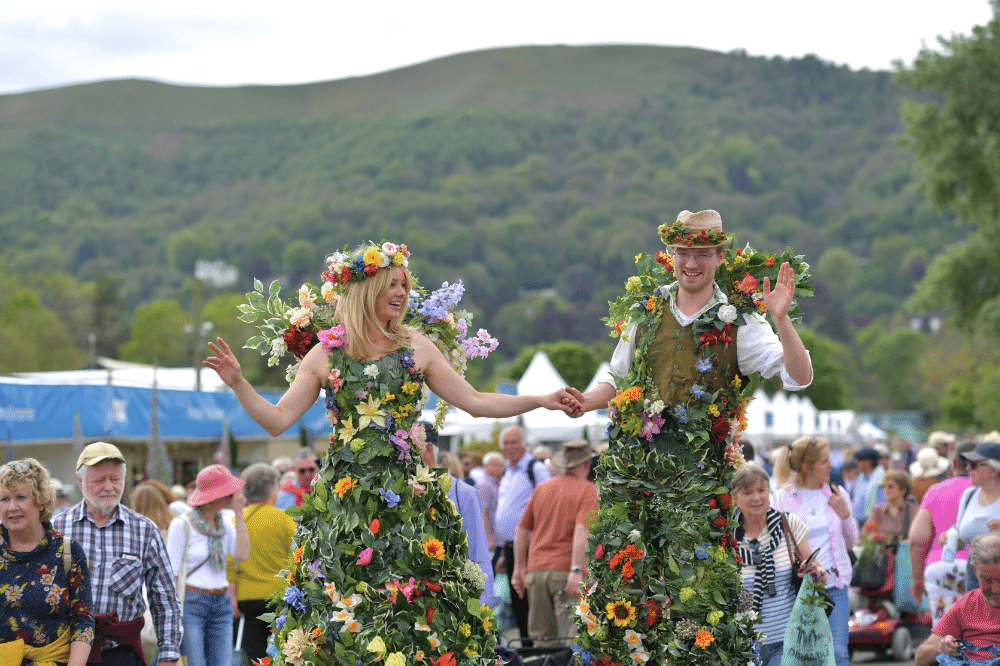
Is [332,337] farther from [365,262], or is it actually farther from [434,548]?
[434,548]

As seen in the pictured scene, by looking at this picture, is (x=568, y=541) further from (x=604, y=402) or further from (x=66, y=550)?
(x=66, y=550)

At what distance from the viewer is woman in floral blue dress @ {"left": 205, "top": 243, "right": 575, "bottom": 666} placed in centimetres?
529

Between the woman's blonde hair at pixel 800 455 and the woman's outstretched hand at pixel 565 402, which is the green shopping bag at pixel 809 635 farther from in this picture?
the woman's blonde hair at pixel 800 455

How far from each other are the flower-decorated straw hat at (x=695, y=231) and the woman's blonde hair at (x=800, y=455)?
271 cm

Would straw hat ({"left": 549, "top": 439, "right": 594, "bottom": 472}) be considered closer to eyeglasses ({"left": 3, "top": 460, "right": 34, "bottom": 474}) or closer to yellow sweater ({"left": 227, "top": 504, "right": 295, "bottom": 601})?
yellow sweater ({"left": 227, "top": 504, "right": 295, "bottom": 601})

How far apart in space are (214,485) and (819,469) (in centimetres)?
421

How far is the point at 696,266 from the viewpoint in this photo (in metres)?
6.27

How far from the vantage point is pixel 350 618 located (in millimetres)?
5277

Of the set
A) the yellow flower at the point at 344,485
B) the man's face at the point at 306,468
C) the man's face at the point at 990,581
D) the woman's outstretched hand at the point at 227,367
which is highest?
the woman's outstretched hand at the point at 227,367

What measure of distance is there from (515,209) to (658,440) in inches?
7351

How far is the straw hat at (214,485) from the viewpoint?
816 cm

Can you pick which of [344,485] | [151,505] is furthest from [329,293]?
[151,505]

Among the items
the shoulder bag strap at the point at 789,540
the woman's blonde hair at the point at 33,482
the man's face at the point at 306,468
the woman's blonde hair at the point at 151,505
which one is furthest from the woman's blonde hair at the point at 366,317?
the man's face at the point at 306,468

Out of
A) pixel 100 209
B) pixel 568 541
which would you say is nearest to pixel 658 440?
pixel 568 541
